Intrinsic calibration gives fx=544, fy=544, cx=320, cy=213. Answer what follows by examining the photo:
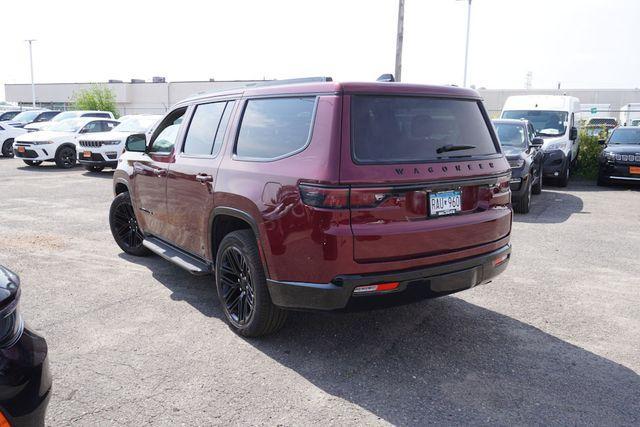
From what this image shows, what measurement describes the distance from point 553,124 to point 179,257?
484 inches

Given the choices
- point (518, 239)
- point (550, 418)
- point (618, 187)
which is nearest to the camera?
point (550, 418)

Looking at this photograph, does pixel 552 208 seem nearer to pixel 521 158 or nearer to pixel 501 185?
pixel 521 158

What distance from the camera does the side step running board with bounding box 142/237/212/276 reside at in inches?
182

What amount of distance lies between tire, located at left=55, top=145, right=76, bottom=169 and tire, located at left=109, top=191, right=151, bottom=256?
11.9 m

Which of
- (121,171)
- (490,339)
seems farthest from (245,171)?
(121,171)

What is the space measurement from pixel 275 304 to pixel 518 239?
507 centimetres

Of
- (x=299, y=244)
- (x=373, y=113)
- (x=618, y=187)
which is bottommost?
(x=618, y=187)

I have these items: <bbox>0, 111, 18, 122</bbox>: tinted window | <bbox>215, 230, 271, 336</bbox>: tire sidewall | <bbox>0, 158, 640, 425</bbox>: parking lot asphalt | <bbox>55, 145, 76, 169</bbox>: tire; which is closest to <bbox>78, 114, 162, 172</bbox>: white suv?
<bbox>55, 145, 76, 169</bbox>: tire

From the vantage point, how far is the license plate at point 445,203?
3.59m

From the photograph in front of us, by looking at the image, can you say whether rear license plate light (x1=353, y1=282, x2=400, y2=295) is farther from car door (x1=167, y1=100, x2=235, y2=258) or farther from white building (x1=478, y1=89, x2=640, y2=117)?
white building (x1=478, y1=89, x2=640, y2=117)

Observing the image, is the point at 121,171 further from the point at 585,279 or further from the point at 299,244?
the point at 585,279

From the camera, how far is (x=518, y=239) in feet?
25.3

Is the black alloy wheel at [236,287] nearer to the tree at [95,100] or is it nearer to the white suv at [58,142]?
the white suv at [58,142]

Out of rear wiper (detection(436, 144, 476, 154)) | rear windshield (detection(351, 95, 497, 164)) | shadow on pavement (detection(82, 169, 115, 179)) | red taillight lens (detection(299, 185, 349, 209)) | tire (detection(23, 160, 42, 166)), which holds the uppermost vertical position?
rear windshield (detection(351, 95, 497, 164))
